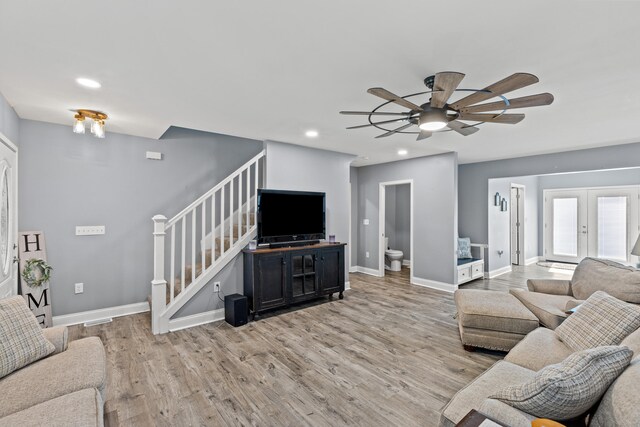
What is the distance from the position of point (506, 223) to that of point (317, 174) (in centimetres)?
475

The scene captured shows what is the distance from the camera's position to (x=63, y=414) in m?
1.42

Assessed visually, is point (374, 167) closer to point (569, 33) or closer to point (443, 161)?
point (443, 161)

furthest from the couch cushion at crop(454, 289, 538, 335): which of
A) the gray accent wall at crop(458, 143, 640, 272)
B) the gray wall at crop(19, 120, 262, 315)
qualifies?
the gray accent wall at crop(458, 143, 640, 272)

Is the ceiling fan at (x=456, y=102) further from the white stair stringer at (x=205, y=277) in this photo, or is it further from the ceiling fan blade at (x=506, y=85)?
the white stair stringer at (x=205, y=277)

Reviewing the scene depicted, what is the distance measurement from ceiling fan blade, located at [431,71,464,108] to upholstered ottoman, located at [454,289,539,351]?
6.77 feet

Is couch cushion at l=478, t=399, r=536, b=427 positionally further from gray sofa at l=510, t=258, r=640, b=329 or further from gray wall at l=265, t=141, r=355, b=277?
gray wall at l=265, t=141, r=355, b=277

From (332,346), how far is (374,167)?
4.37 metres

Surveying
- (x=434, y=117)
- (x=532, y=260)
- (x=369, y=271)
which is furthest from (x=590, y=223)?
(x=434, y=117)

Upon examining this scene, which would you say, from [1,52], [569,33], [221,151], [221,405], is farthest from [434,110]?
[221,151]

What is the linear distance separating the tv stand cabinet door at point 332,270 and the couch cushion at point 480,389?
2.95m

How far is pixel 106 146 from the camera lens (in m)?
4.04

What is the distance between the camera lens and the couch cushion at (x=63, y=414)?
1358 mm

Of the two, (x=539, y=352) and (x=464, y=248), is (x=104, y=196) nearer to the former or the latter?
(x=539, y=352)

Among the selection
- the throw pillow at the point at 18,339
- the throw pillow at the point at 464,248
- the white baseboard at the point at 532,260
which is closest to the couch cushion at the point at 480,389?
the throw pillow at the point at 18,339
